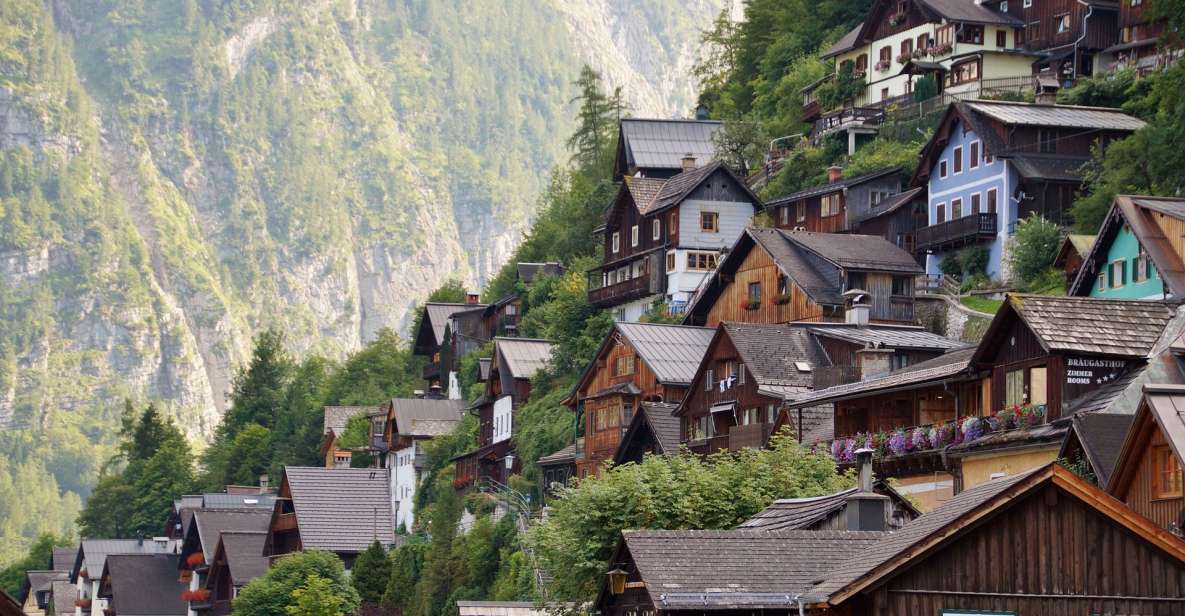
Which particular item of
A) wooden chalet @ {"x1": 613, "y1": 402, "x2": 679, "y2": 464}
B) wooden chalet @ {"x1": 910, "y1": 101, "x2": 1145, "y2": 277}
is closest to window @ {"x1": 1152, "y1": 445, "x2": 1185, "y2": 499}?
wooden chalet @ {"x1": 613, "y1": 402, "x2": 679, "y2": 464}

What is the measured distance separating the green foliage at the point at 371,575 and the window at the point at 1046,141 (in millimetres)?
33820

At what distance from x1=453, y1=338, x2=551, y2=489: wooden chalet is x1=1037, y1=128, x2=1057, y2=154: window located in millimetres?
26722

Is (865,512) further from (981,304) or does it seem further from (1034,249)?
(1034,249)

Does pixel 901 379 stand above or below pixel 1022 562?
above

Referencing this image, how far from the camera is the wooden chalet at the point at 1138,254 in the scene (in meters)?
60.2

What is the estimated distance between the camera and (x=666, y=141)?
398ft

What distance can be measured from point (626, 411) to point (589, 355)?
777 inches

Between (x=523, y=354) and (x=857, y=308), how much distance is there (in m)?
30.1

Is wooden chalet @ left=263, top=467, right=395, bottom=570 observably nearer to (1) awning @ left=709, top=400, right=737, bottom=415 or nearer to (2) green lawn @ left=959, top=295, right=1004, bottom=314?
(2) green lawn @ left=959, top=295, right=1004, bottom=314

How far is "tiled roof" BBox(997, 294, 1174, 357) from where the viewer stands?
4881 centimetres

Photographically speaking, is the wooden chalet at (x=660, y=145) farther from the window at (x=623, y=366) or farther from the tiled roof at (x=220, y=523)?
A: the window at (x=623, y=366)

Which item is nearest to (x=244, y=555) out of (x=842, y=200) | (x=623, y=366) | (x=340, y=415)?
(x=340, y=415)

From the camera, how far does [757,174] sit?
113 meters

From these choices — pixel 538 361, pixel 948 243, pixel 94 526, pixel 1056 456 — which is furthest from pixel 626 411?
pixel 94 526
